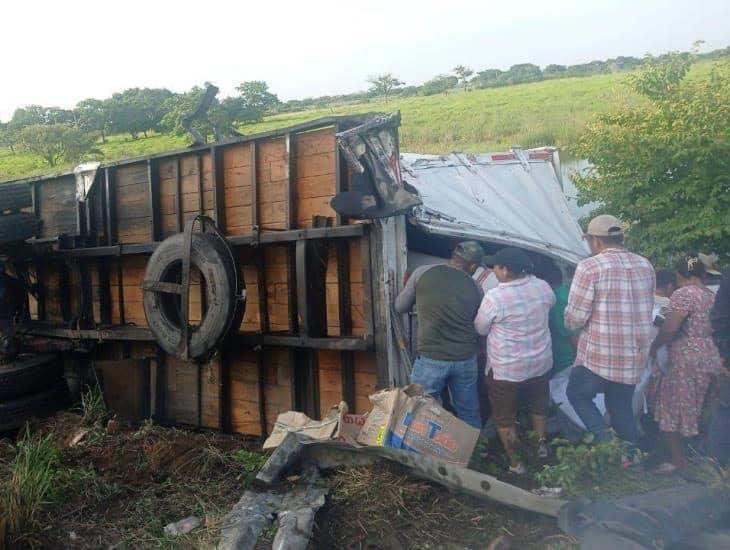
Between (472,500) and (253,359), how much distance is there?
231 cm

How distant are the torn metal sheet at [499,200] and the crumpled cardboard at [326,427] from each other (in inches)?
59.2

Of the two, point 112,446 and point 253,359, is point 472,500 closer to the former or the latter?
point 253,359

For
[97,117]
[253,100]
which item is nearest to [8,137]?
[97,117]

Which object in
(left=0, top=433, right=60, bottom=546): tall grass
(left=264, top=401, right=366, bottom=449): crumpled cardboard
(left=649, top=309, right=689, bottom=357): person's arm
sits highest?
(left=649, top=309, right=689, bottom=357): person's arm

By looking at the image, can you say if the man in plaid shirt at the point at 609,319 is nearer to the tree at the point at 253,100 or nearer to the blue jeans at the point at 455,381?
the blue jeans at the point at 455,381

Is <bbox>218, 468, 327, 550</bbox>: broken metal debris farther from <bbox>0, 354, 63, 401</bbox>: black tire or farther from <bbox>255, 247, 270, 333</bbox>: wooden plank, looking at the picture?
<bbox>0, 354, 63, 401</bbox>: black tire

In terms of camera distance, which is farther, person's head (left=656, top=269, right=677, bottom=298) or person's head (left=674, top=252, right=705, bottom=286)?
person's head (left=656, top=269, right=677, bottom=298)

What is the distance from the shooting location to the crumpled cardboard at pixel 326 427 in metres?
4.06

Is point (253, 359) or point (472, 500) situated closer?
point (472, 500)

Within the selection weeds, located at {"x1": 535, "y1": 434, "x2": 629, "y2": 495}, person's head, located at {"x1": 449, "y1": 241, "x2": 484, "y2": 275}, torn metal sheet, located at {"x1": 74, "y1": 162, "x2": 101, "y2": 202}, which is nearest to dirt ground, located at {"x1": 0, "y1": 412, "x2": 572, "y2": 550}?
weeds, located at {"x1": 535, "y1": 434, "x2": 629, "y2": 495}

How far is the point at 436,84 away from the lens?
2362 inches

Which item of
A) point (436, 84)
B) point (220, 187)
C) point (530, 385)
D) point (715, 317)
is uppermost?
point (436, 84)

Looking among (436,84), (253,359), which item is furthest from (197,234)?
(436,84)

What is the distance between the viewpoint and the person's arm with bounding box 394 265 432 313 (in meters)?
4.34
